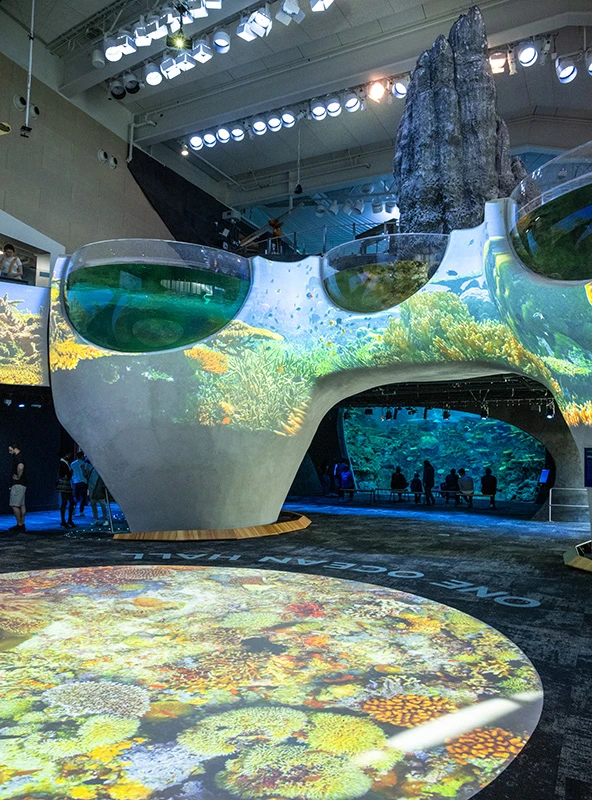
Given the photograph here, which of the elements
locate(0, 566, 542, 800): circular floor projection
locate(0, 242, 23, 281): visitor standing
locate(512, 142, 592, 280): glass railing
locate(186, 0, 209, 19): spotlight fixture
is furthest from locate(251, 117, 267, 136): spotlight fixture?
locate(0, 566, 542, 800): circular floor projection

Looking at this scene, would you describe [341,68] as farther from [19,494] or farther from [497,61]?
[19,494]

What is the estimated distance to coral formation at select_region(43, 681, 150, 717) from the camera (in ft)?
8.68

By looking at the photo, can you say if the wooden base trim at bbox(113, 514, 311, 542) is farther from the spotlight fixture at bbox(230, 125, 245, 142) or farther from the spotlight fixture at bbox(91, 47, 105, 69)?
the spotlight fixture at bbox(230, 125, 245, 142)

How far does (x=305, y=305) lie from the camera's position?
364 inches

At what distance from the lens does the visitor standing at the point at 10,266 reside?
9.78m

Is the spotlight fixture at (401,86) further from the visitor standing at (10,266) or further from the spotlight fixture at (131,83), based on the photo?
the visitor standing at (10,266)

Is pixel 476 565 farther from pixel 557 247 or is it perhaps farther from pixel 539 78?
pixel 539 78

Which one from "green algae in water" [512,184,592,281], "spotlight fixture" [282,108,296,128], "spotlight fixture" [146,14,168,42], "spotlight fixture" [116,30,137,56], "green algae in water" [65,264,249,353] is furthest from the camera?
"spotlight fixture" [282,108,296,128]

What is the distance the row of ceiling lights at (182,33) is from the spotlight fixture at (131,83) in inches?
43.8

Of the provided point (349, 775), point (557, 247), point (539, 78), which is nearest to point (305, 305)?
point (557, 247)

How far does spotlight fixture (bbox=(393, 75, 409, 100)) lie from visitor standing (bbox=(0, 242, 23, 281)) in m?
9.11

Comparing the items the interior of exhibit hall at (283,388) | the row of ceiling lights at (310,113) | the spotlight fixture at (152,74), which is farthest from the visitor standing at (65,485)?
the row of ceiling lights at (310,113)

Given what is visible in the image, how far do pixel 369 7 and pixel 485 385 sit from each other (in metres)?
7.97

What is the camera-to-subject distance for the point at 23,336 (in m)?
9.62
